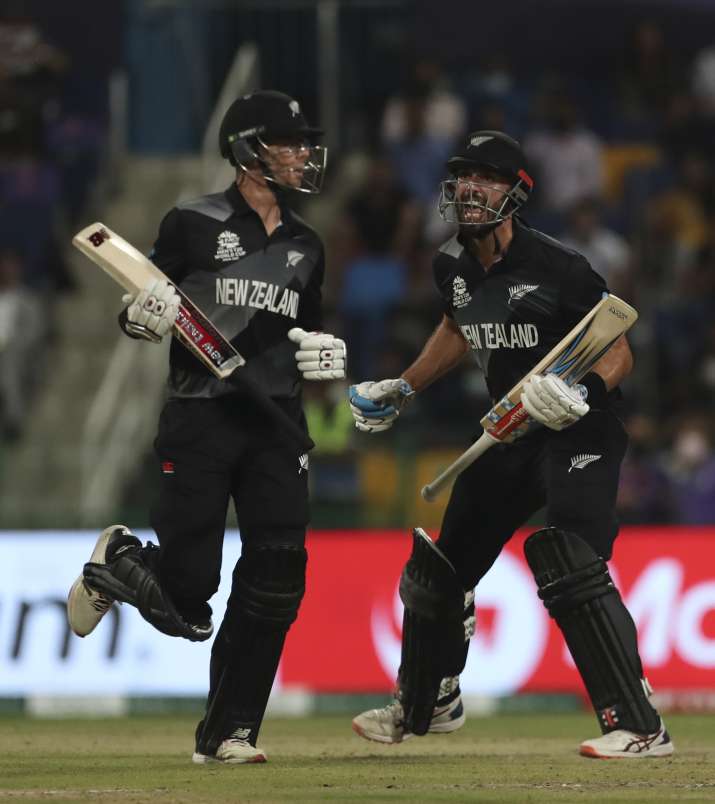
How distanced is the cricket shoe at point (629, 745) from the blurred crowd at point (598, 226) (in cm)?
523

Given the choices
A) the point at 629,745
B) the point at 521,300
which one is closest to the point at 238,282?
the point at 521,300

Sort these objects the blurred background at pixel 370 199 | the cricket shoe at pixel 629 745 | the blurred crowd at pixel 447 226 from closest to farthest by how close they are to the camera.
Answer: the cricket shoe at pixel 629 745 → the blurred background at pixel 370 199 → the blurred crowd at pixel 447 226

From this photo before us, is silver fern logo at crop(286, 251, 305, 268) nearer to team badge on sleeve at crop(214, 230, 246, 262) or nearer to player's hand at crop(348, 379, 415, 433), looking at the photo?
team badge on sleeve at crop(214, 230, 246, 262)

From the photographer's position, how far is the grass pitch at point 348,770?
20.7ft

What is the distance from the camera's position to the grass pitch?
248 inches

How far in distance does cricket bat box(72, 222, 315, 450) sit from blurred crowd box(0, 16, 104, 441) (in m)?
7.38

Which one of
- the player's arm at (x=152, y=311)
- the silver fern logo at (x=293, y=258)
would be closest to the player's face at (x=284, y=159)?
the silver fern logo at (x=293, y=258)

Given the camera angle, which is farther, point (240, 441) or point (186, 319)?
point (240, 441)

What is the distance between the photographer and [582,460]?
7250 millimetres

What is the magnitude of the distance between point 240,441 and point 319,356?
45cm

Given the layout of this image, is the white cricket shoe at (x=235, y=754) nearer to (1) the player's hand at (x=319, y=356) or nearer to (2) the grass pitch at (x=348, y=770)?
(2) the grass pitch at (x=348, y=770)

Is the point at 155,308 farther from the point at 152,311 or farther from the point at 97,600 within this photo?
the point at 97,600

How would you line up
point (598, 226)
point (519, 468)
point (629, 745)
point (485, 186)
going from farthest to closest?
point (598, 226), point (519, 468), point (485, 186), point (629, 745)

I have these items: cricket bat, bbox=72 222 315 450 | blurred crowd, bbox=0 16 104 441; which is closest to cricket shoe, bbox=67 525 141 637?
cricket bat, bbox=72 222 315 450
